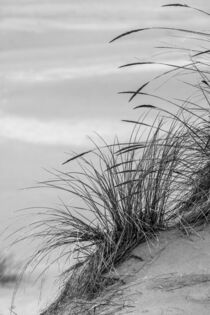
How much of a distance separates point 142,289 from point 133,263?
224 millimetres

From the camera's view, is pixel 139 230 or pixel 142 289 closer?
pixel 142 289

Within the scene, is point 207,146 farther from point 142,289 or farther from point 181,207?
point 142,289

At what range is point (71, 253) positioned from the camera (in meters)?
3.34

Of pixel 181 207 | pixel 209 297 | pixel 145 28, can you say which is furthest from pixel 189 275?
pixel 145 28

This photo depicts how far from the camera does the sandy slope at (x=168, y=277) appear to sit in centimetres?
291

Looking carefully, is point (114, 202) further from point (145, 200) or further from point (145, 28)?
point (145, 28)

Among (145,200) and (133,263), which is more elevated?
(145,200)

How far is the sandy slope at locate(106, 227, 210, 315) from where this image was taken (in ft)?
9.53

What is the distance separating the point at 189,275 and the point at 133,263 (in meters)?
0.26

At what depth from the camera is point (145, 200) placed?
335 cm

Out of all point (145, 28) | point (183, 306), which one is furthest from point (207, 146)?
point (183, 306)

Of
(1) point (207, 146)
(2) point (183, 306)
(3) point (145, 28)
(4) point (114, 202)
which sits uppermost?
(3) point (145, 28)

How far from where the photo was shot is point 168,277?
3084 millimetres

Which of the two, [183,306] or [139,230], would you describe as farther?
[139,230]
